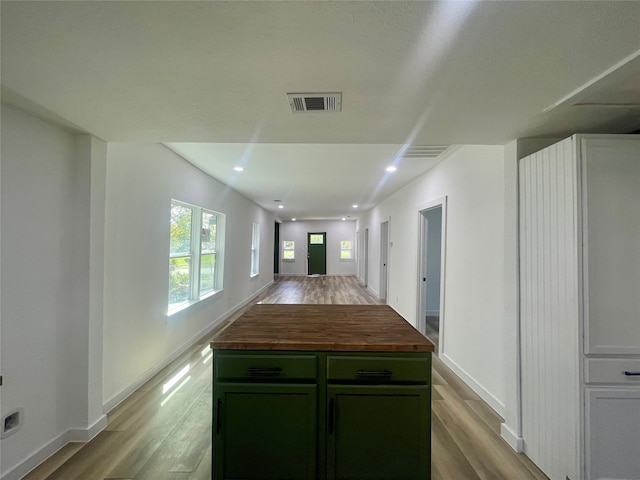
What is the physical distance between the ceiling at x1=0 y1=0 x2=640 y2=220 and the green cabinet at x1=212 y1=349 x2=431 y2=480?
1.39 metres

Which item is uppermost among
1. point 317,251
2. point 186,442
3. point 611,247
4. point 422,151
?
point 422,151

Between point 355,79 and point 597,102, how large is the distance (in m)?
1.39

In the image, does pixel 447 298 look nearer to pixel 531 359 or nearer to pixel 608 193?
pixel 531 359

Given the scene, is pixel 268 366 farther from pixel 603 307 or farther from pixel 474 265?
pixel 474 265

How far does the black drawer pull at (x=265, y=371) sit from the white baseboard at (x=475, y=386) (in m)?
2.05

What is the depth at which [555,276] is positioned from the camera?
62.4 inches

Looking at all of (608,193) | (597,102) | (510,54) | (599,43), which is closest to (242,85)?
(510,54)

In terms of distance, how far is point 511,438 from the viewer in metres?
1.89

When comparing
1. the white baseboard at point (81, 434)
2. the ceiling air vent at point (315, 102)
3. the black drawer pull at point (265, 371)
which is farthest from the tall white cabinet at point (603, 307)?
the white baseboard at point (81, 434)

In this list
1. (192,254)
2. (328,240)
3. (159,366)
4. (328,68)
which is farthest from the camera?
(328,240)

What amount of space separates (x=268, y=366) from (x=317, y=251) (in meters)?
10.2

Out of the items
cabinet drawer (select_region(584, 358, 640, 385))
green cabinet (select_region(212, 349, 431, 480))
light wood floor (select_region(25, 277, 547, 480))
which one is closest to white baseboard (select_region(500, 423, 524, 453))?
light wood floor (select_region(25, 277, 547, 480))

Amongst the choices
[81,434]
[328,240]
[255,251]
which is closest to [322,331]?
[81,434]

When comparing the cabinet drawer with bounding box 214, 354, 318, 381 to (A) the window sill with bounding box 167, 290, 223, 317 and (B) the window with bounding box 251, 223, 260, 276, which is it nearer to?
(A) the window sill with bounding box 167, 290, 223, 317
